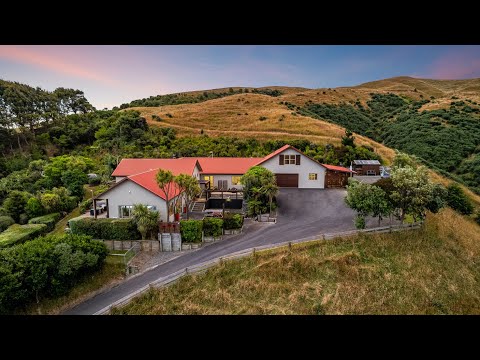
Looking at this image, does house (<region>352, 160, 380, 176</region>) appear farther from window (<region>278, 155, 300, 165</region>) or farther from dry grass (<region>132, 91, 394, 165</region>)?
dry grass (<region>132, 91, 394, 165</region>)

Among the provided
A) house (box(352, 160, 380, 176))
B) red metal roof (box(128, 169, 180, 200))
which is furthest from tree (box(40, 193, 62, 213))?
house (box(352, 160, 380, 176))

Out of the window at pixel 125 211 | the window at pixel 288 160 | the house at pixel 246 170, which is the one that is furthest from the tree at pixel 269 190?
the window at pixel 125 211

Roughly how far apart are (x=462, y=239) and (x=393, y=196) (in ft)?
17.3

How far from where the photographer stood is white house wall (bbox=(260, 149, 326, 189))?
88.3 ft

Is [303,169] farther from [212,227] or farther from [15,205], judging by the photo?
[15,205]

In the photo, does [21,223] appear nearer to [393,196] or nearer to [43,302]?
[43,302]

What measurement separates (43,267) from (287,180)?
19.2 metres

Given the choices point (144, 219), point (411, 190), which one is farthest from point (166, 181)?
point (411, 190)

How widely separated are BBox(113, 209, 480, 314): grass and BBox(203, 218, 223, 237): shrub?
3.45 m

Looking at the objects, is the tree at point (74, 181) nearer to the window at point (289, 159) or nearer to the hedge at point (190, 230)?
the hedge at point (190, 230)

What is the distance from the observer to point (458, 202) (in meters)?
23.9

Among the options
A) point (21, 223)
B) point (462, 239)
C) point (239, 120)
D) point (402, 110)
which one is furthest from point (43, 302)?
point (402, 110)

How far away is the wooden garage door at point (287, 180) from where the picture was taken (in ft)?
89.5
